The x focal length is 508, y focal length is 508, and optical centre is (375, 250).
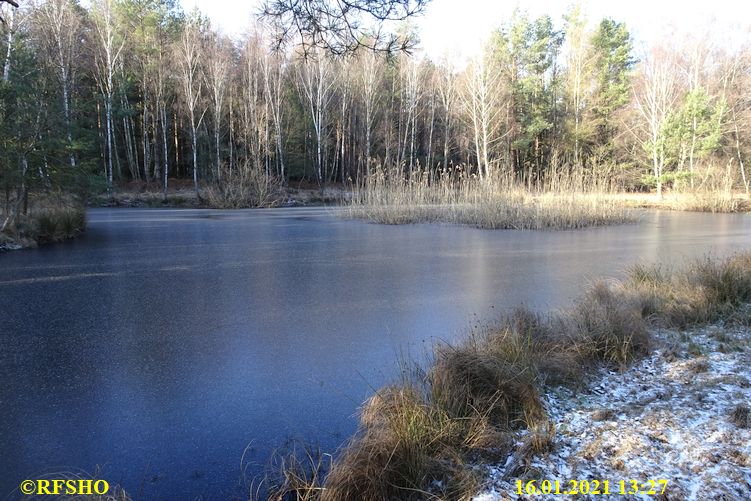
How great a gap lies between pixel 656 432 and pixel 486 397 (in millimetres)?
816

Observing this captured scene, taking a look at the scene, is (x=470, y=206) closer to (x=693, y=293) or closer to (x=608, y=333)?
(x=693, y=293)

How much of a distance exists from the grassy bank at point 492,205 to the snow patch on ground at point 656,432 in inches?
402

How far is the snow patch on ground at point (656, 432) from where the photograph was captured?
6.84 feet

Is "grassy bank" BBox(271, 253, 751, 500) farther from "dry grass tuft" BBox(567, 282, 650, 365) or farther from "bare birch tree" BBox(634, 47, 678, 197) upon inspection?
"bare birch tree" BBox(634, 47, 678, 197)

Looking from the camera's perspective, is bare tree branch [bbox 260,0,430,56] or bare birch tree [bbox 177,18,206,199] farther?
bare birch tree [bbox 177,18,206,199]

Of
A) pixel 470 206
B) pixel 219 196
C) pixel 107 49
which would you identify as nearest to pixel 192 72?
pixel 107 49

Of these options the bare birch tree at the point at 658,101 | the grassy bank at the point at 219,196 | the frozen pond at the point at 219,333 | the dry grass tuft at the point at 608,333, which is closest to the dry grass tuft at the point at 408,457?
the frozen pond at the point at 219,333

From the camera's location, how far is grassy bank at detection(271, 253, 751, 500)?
2160mm

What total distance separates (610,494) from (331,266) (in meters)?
6.08

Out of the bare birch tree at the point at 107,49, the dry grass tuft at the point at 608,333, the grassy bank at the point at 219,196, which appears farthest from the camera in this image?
the bare birch tree at the point at 107,49

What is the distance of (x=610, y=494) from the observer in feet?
6.65

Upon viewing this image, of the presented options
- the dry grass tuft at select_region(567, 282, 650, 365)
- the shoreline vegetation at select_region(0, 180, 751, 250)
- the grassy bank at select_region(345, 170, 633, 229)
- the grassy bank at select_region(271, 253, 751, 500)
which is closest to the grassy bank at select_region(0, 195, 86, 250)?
the shoreline vegetation at select_region(0, 180, 751, 250)

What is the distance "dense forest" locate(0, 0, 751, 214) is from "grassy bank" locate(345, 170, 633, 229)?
6.72 metres

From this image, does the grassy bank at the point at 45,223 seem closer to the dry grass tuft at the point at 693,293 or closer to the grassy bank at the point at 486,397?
the grassy bank at the point at 486,397
